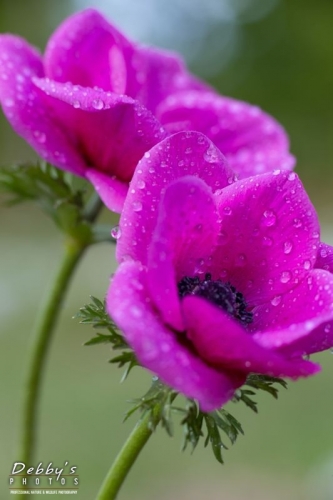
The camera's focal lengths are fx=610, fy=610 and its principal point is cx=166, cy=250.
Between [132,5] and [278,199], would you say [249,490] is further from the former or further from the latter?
[132,5]

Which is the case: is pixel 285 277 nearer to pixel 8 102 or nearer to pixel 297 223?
pixel 297 223

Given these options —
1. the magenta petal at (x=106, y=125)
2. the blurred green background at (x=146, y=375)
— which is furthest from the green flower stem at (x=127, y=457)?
the blurred green background at (x=146, y=375)

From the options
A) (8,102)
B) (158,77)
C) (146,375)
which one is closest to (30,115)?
(8,102)

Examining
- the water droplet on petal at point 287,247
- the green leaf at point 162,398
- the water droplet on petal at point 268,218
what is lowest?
the green leaf at point 162,398

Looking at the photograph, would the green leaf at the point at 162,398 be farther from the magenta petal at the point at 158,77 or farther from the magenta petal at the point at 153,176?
the magenta petal at the point at 158,77

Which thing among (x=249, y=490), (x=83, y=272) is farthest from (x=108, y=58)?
(x=83, y=272)
